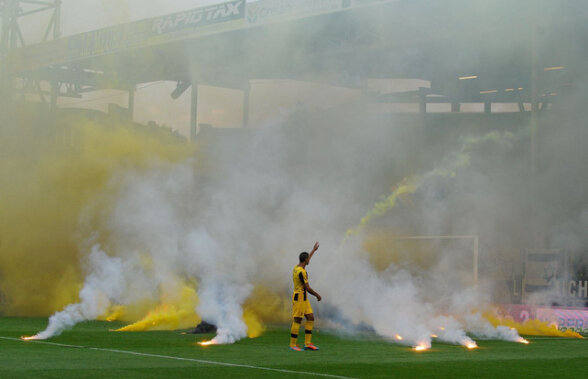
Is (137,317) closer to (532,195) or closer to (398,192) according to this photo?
(398,192)

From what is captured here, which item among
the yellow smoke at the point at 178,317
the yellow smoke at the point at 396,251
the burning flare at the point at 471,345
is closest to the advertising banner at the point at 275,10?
the yellow smoke at the point at 178,317

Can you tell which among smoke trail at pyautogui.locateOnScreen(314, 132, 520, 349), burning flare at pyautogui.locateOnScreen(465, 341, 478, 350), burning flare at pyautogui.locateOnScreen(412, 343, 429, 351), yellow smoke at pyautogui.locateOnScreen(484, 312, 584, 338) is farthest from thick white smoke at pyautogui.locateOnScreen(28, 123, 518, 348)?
burning flare at pyautogui.locateOnScreen(412, 343, 429, 351)

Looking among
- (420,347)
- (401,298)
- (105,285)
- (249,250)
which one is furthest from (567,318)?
(105,285)

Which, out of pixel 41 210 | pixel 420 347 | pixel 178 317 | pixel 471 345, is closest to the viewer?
pixel 420 347

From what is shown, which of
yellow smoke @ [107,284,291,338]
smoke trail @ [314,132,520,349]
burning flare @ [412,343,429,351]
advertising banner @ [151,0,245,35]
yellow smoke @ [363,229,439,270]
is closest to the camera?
burning flare @ [412,343,429,351]

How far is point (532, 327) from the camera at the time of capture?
60.0 feet

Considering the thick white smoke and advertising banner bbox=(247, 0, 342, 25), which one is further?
the thick white smoke

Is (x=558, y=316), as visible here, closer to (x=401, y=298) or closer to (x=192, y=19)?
(x=401, y=298)

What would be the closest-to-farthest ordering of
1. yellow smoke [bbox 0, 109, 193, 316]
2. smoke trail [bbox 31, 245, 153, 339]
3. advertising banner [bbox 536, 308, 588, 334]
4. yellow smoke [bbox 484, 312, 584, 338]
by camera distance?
yellow smoke [bbox 484, 312, 584, 338]
advertising banner [bbox 536, 308, 588, 334]
smoke trail [bbox 31, 245, 153, 339]
yellow smoke [bbox 0, 109, 193, 316]

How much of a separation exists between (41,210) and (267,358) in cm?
1329

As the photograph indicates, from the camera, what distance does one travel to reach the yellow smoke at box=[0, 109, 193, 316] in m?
22.6

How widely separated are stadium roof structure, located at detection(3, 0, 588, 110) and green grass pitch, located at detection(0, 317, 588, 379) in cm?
464

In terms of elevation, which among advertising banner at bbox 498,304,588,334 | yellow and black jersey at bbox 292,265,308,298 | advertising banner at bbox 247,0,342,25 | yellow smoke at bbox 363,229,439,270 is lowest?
advertising banner at bbox 498,304,588,334

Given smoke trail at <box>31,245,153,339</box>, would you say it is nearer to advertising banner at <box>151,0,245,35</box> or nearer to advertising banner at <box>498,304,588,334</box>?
advertising banner at <box>151,0,245,35</box>
